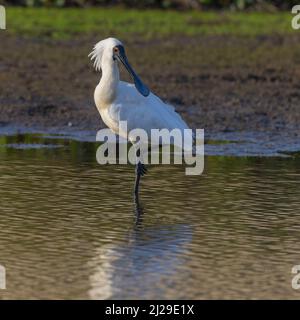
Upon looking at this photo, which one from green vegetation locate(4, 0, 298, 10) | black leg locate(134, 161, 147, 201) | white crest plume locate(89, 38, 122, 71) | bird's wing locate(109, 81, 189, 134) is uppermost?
green vegetation locate(4, 0, 298, 10)

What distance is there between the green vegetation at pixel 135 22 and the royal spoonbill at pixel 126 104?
906cm

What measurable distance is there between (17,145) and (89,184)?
216cm

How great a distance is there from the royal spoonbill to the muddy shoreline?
2.80 m

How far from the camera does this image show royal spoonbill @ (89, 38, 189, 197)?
10.1 meters

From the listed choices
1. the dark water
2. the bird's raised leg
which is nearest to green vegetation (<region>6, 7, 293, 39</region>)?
the dark water

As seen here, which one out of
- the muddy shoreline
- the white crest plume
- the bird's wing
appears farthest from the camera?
the muddy shoreline

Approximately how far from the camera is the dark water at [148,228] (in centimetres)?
716

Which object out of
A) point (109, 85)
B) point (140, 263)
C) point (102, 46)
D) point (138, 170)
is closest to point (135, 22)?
point (102, 46)

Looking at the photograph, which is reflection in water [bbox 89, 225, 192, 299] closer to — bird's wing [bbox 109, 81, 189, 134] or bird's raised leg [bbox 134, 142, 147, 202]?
bird's raised leg [bbox 134, 142, 147, 202]

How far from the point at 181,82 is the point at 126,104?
18.9ft

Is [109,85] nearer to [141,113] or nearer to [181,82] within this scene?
[141,113]

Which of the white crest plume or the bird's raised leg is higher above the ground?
the white crest plume

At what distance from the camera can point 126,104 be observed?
10.2 metres
